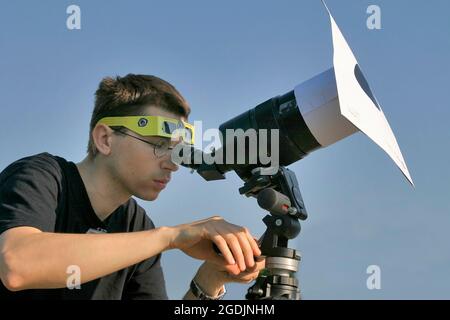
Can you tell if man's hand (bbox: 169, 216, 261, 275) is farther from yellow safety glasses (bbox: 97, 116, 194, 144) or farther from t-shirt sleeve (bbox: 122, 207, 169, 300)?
t-shirt sleeve (bbox: 122, 207, 169, 300)

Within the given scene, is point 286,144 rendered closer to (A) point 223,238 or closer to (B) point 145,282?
(A) point 223,238

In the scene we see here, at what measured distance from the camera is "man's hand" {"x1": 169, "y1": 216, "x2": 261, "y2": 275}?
2.86m

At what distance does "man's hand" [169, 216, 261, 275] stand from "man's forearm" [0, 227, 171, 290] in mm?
124

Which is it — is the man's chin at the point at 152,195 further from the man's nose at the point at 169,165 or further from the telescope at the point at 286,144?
the telescope at the point at 286,144

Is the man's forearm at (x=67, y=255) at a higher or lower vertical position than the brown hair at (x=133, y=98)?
lower

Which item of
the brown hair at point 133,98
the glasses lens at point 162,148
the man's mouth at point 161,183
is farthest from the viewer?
the brown hair at point 133,98

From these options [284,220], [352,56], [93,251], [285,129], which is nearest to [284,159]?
[285,129]

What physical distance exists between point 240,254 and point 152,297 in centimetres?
182

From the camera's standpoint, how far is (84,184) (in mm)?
3975

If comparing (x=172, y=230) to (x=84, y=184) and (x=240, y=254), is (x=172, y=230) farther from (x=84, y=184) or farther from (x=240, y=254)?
(x=84, y=184)

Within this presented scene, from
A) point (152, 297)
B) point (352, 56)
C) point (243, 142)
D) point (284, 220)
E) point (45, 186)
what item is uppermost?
point (352, 56)

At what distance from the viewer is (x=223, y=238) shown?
2855 millimetres

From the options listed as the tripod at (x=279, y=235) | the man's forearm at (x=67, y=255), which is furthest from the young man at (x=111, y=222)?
the tripod at (x=279, y=235)

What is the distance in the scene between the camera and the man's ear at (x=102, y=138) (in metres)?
4.09
